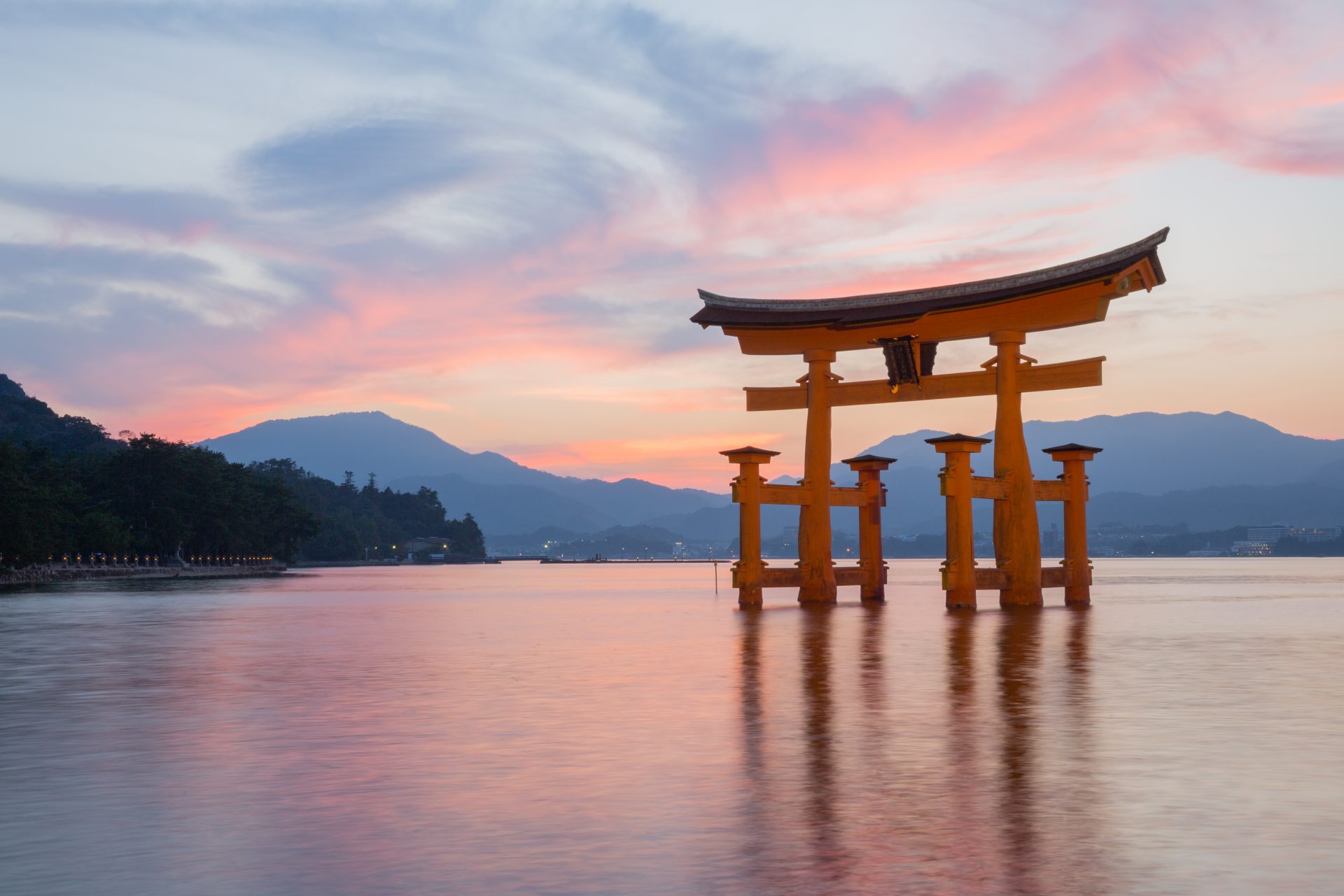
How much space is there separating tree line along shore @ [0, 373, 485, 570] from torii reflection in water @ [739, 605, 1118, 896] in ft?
208

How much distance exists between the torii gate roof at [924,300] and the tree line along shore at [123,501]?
1870 inches

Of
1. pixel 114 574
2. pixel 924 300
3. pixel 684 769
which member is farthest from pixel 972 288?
pixel 114 574

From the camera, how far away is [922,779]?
1028 centimetres

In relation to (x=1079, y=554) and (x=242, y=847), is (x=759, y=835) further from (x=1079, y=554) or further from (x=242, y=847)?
(x=1079, y=554)

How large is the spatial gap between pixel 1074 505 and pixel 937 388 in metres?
5.23

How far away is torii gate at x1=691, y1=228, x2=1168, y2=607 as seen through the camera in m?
34.6

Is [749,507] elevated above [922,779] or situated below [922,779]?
above

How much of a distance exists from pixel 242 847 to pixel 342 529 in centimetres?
18951

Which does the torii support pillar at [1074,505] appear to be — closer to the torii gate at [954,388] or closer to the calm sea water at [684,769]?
the torii gate at [954,388]

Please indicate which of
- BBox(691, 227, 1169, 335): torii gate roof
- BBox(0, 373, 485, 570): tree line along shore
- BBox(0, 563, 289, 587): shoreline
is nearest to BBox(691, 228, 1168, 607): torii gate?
BBox(691, 227, 1169, 335): torii gate roof

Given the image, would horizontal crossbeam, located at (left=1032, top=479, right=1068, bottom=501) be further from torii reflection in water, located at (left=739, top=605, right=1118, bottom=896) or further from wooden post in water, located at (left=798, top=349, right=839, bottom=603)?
torii reflection in water, located at (left=739, top=605, right=1118, bottom=896)

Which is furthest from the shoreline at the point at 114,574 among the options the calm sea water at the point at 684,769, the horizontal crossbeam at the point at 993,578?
the calm sea water at the point at 684,769

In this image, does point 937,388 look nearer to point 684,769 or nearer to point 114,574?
point 684,769

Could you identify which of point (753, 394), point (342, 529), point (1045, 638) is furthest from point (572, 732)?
point (342, 529)
